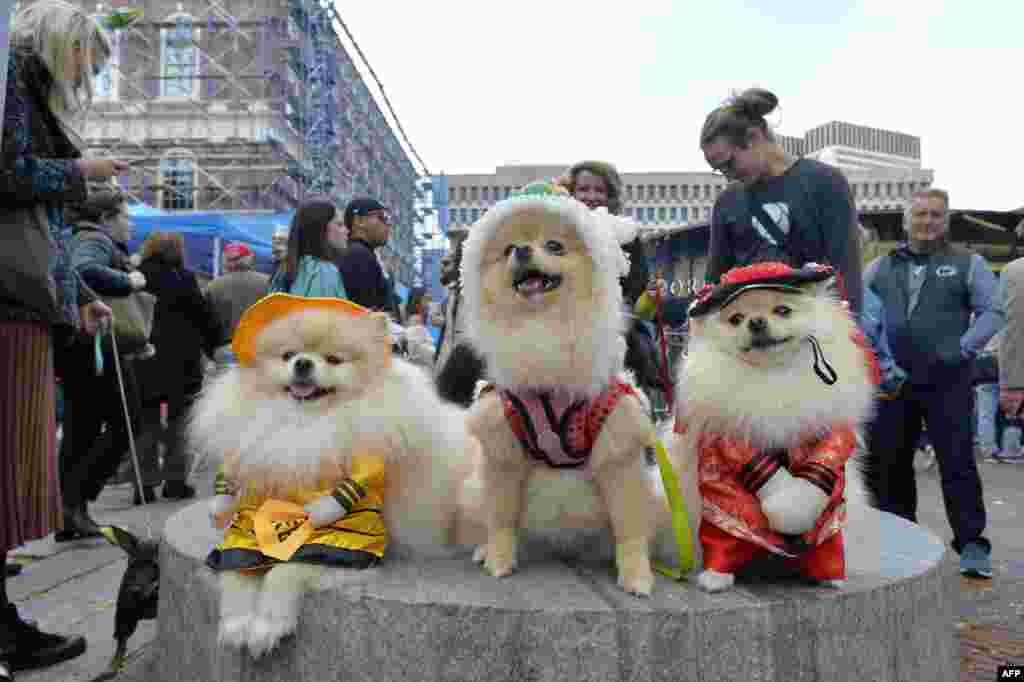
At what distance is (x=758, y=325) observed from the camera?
1954 mm

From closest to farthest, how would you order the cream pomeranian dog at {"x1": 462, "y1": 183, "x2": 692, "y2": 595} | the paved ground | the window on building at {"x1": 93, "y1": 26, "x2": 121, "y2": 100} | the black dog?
1. the cream pomeranian dog at {"x1": 462, "y1": 183, "x2": 692, "y2": 595}
2. the black dog
3. the paved ground
4. the window on building at {"x1": 93, "y1": 26, "x2": 121, "y2": 100}

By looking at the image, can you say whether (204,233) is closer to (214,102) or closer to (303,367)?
(303,367)

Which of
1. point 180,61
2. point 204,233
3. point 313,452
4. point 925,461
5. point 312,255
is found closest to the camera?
point 313,452

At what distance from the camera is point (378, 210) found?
161 inches

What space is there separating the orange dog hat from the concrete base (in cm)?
62

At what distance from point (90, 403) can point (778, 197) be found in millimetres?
3586

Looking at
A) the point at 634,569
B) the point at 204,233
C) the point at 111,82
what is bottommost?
the point at 634,569

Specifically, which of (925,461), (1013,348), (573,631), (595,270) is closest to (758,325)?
(595,270)

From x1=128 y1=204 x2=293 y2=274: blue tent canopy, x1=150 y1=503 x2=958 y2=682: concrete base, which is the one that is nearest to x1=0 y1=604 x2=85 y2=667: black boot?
x1=150 y1=503 x2=958 y2=682: concrete base

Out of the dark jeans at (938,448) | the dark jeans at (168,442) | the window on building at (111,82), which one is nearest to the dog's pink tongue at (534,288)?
the dark jeans at (938,448)

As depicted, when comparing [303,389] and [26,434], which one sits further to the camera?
[26,434]

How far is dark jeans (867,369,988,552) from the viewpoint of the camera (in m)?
3.73

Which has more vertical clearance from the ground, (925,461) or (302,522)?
(302,522)

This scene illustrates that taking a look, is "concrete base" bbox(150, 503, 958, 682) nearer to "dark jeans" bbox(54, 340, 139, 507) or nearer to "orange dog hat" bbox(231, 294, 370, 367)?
"orange dog hat" bbox(231, 294, 370, 367)
